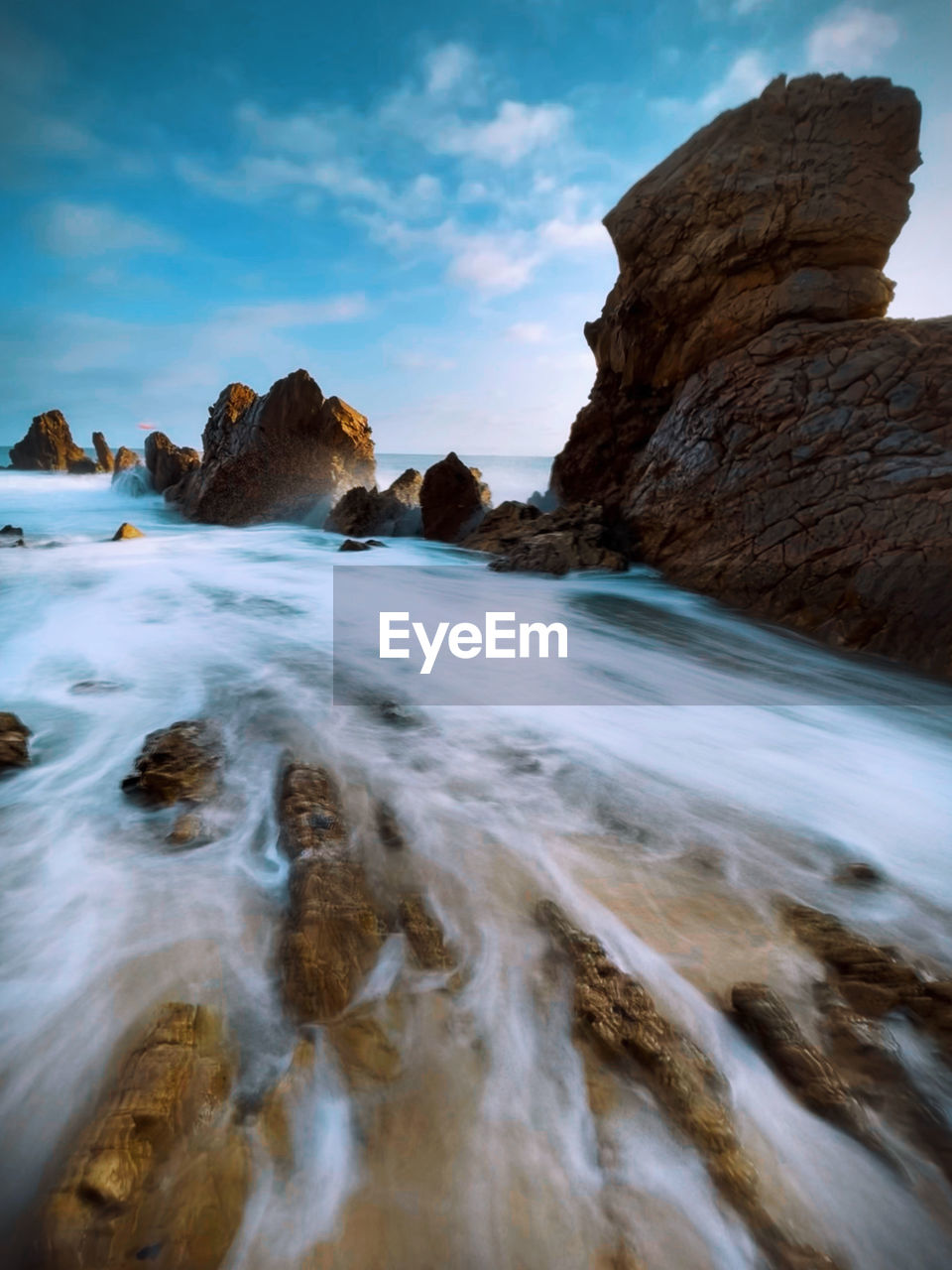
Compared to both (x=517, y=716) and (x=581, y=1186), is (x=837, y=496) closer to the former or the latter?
(x=517, y=716)

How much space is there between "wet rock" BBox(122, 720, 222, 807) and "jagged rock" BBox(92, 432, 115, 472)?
37.4m

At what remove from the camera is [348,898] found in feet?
6.38

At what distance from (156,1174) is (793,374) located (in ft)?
26.2

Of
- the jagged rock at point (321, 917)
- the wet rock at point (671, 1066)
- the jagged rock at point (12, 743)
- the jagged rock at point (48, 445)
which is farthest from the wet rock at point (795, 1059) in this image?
the jagged rock at point (48, 445)

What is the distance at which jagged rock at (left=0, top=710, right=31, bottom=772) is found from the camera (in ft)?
9.29

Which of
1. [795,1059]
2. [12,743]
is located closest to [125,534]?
[12,743]

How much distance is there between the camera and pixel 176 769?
2.70 m

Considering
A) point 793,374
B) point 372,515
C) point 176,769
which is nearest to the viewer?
point 176,769

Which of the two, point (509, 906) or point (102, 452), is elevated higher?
point (102, 452)

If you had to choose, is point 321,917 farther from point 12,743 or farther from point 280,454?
point 280,454

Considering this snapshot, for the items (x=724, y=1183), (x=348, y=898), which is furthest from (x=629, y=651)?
(x=724, y=1183)

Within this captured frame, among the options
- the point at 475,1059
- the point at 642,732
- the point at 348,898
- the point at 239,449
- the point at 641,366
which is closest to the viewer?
the point at 475,1059

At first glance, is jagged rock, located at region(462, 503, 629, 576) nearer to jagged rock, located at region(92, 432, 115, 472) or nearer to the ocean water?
the ocean water

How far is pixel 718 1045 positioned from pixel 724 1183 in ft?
1.13
